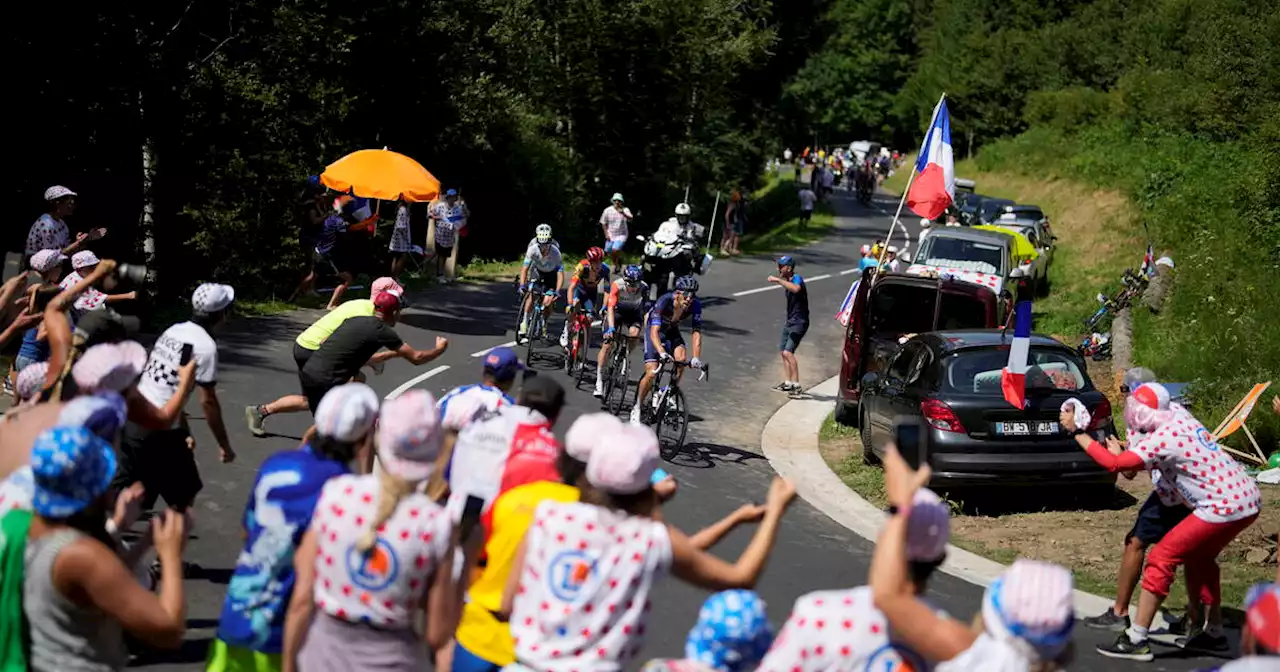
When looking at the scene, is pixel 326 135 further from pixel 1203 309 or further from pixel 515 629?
pixel 515 629

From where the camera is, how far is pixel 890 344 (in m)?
17.3

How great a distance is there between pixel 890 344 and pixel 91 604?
1341 centimetres

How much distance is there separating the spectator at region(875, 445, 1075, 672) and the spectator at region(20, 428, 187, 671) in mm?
2266

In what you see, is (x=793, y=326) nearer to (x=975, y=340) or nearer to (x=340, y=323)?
(x=975, y=340)

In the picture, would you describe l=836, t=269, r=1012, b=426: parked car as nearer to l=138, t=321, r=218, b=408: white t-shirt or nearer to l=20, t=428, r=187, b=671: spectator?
l=138, t=321, r=218, b=408: white t-shirt

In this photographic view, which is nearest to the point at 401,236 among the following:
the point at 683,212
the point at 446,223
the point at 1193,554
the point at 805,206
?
the point at 446,223

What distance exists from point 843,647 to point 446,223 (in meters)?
21.3

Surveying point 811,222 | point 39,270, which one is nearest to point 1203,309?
point 39,270

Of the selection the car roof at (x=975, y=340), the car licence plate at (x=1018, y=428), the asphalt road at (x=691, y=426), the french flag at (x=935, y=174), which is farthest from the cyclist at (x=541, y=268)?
the car licence plate at (x=1018, y=428)

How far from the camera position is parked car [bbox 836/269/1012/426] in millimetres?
17047

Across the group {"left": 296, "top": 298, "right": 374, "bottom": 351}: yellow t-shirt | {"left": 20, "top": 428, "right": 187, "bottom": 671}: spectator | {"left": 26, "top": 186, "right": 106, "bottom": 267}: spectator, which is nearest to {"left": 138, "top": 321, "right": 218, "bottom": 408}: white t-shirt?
{"left": 296, "top": 298, "right": 374, "bottom": 351}: yellow t-shirt

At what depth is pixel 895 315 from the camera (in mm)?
17938

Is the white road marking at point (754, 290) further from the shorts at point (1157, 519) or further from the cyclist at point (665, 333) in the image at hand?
the shorts at point (1157, 519)

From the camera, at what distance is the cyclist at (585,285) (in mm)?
18234
